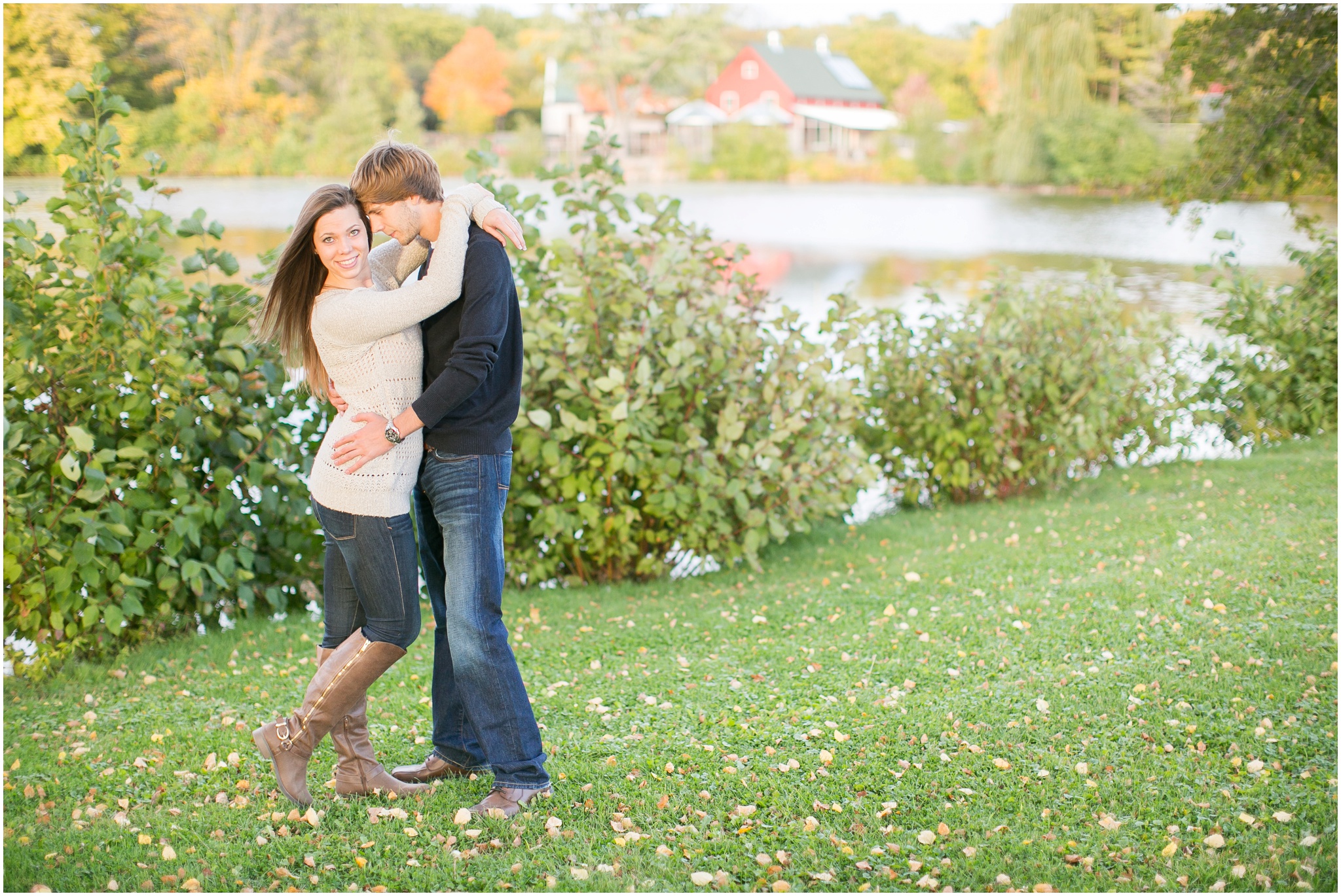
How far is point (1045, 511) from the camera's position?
17.7ft

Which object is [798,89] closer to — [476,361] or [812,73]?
[812,73]

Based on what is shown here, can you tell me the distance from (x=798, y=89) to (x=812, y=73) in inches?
14.0

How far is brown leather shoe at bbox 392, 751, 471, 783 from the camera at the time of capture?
2598 mm

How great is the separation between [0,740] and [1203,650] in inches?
134

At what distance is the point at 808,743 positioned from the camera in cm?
280

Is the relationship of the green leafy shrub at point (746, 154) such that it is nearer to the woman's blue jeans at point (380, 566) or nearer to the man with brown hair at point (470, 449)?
the man with brown hair at point (470, 449)

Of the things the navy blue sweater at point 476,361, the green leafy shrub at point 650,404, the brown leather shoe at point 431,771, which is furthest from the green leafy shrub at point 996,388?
the brown leather shoe at point 431,771

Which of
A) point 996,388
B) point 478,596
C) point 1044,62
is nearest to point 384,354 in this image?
point 478,596

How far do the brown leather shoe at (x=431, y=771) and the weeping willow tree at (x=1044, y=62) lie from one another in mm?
14490

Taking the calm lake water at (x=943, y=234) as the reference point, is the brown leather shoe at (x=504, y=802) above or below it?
below

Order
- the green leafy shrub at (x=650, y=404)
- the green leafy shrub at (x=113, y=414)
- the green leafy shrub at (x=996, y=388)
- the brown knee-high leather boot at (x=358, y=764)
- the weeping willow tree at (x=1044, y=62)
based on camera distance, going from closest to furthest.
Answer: the brown knee-high leather boot at (x=358, y=764), the green leafy shrub at (x=113, y=414), the green leafy shrub at (x=650, y=404), the green leafy shrub at (x=996, y=388), the weeping willow tree at (x=1044, y=62)

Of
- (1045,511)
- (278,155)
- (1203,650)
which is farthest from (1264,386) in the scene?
(278,155)

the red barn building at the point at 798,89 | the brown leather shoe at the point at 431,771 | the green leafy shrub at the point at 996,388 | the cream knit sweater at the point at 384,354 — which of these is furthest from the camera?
the red barn building at the point at 798,89

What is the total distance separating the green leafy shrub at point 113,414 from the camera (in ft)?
11.0
